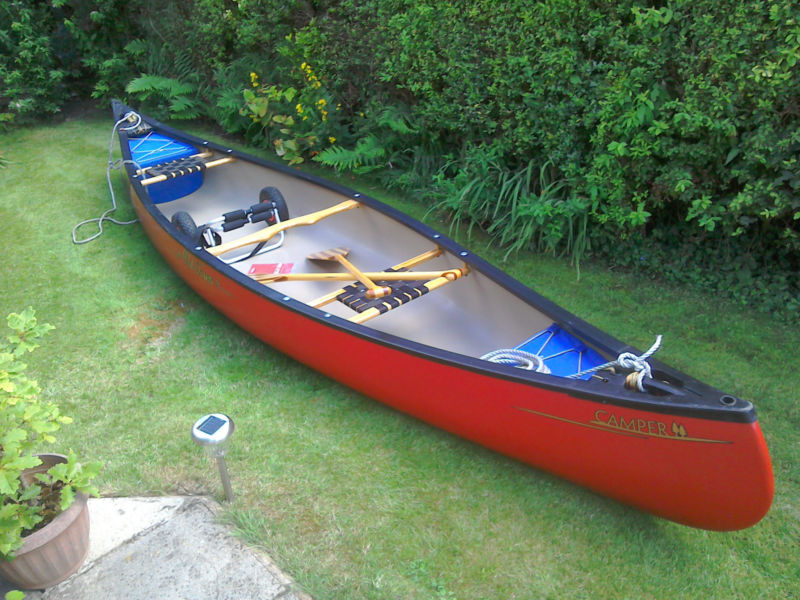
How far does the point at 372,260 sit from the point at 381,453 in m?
1.72

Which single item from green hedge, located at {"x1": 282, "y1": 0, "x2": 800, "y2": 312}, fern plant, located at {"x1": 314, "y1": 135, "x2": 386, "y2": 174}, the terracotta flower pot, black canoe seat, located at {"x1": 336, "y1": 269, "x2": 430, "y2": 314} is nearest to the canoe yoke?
fern plant, located at {"x1": 314, "y1": 135, "x2": 386, "y2": 174}

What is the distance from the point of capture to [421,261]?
4.14 metres

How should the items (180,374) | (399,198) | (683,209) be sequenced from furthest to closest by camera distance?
(399,198)
(683,209)
(180,374)

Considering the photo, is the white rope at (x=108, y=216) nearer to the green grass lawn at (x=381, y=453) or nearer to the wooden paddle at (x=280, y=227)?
the green grass lawn at (x=381, y=453)

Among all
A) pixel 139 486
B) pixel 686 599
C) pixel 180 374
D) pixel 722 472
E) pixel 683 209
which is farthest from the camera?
pixel 683 209

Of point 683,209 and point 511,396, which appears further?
point 683,209

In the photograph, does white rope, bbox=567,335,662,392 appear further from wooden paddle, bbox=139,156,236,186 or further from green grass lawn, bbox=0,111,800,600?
wooden paddle, bbox=139,156,236,186

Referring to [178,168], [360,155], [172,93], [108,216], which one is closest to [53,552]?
[178,168]

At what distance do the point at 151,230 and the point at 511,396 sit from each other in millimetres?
3483

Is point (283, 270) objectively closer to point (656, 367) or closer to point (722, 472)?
point (656, 367)

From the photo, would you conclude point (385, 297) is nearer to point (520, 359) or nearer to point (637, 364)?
point (520, 359)

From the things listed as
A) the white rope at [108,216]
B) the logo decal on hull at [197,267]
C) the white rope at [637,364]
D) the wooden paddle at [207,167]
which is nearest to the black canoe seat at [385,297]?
the logo decal on hull at [197,267]

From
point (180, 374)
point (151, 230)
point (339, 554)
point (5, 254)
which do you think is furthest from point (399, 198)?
point (339, 554)

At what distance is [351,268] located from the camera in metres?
4.25
